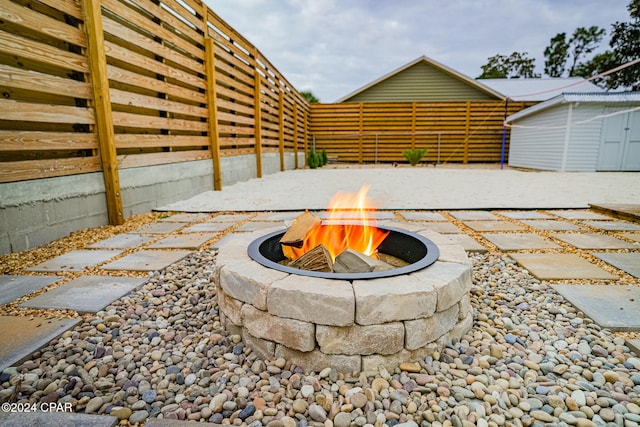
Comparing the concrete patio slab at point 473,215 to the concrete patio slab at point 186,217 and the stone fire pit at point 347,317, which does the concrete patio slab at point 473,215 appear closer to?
the stone fire pit at point 347,317

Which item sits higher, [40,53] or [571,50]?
[571,50]

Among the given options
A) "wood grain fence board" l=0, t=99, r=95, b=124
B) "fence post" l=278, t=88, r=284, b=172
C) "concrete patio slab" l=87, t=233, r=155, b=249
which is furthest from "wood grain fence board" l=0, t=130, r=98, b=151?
"fence post" l=278, t=88, r=284, b=172

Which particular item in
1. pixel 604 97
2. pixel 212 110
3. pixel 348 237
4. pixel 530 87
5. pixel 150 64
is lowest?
pixel 348 237

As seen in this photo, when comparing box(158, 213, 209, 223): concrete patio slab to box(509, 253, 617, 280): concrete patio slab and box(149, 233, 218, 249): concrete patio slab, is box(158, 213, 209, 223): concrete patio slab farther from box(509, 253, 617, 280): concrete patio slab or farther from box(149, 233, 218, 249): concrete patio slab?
box(509, 253, 617, 280): concrete patio slab

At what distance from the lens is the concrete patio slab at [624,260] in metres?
2.21

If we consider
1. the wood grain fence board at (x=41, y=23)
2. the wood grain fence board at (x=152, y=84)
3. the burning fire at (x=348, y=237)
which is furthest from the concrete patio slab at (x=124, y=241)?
the wood grain fence board at (x=41, y=23)

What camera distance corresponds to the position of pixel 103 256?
2.57 metres

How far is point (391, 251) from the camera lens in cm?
224

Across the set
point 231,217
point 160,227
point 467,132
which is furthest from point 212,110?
point 467,132

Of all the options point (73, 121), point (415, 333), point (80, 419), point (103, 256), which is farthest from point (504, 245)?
point (73, 121)

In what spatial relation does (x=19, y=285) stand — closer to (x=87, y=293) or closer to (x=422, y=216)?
(x=87, y=293)

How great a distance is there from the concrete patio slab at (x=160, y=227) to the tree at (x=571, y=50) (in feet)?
137

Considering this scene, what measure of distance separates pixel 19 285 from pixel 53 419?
1454mm

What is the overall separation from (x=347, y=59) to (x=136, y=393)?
106 feet
